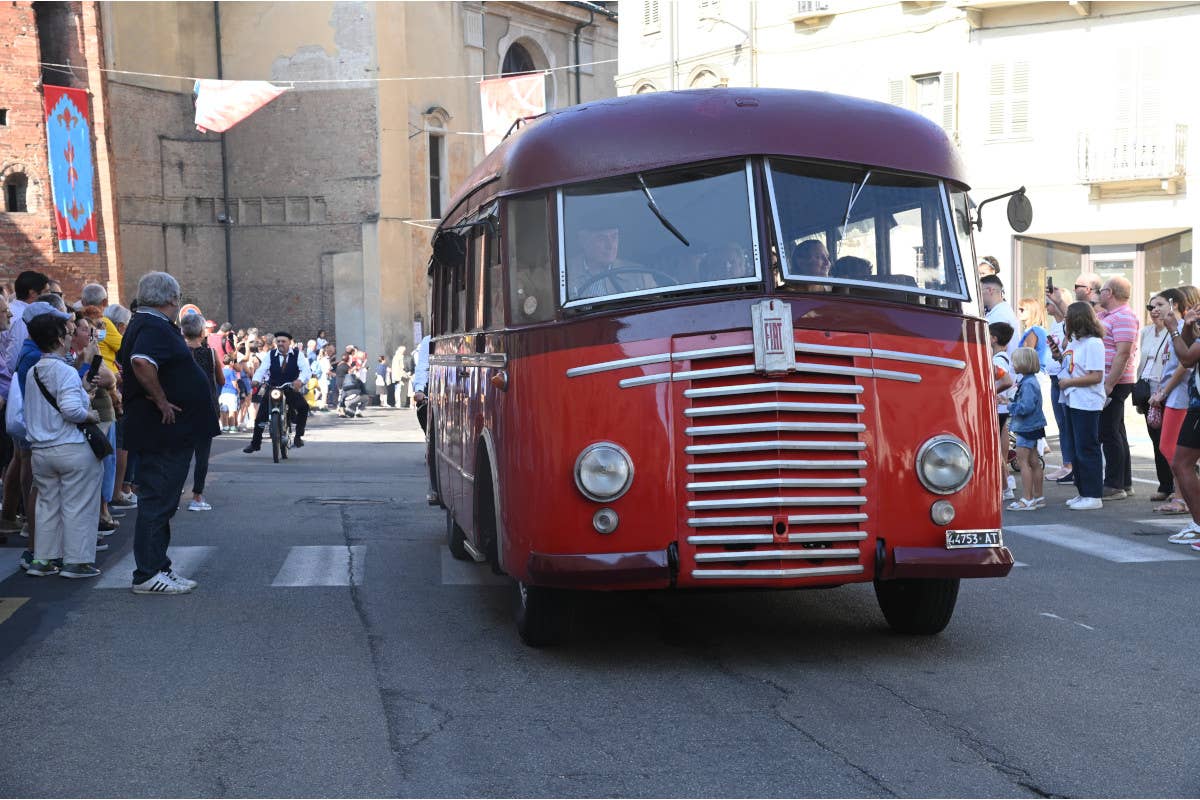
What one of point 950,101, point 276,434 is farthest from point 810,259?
point 950,101

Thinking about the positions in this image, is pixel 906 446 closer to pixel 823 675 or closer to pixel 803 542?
pixel 803 542

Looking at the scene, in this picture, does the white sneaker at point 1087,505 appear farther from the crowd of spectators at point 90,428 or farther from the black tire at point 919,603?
A: the crowd of spectators at point 90,428

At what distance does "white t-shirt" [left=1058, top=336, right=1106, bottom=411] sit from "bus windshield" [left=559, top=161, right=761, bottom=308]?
7.17m

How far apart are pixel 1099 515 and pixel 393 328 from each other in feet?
112

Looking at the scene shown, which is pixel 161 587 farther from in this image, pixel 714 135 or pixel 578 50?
pixel 578 50

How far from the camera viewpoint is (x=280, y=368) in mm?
21359

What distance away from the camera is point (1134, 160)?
101 ft

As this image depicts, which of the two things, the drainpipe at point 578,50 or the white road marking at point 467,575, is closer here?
the white road marking at point 467,575

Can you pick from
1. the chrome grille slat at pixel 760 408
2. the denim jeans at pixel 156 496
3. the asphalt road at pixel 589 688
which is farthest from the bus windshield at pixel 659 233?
the denim jeans at pixel 156 496

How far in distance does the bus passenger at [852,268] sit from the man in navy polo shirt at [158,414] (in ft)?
14.4

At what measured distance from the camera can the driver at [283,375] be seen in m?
21.3

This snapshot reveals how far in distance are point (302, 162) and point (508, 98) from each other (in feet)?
40.3

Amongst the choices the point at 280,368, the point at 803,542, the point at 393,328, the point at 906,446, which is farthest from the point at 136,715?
the point at 393,328

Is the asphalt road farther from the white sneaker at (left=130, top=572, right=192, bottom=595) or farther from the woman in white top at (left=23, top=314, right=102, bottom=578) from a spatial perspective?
the woman in white top at (left=23, top=314, right=102, bottom=578)
